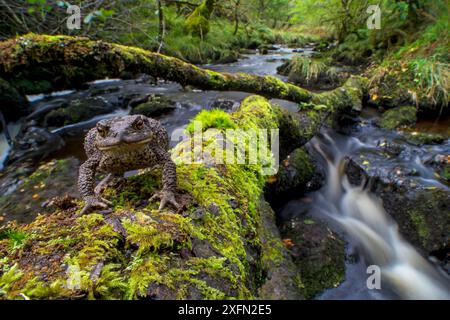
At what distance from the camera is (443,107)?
8.71 metres

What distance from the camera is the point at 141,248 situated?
4.61ft

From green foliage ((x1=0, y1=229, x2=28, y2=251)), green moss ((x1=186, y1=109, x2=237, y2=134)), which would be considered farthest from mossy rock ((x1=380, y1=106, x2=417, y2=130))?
green foliage ((x1=0, y1=229, x2=28, y2=251))

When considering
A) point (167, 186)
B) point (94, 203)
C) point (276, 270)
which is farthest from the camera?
point (276, 270)

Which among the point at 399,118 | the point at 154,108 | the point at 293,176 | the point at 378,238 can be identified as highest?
the point at 154,108

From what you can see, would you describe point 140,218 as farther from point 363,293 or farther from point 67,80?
point 67,80

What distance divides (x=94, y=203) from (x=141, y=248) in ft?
2.10

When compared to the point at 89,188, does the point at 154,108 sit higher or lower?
lower

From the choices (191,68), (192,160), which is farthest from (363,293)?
(191,68)

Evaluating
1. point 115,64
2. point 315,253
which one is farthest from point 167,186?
point 115,64

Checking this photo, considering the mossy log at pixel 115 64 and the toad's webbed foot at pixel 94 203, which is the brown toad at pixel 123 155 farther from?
the mossy log at pixel 115 64

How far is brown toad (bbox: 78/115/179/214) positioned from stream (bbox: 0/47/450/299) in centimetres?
314

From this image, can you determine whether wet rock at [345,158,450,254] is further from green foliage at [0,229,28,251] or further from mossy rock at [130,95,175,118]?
mossy rock at [130,95,175,118]

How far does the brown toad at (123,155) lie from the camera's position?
77.9 inches

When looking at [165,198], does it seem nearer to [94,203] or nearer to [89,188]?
[94,203]
